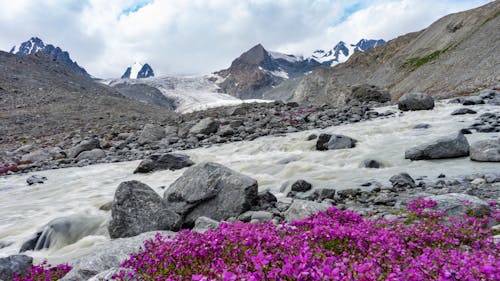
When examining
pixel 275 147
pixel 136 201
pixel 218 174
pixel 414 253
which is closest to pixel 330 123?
pixel 275 147

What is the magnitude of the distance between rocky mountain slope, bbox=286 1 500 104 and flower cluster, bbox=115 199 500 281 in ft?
132

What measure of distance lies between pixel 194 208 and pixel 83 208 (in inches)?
204

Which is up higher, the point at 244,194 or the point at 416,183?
the point at 244,194

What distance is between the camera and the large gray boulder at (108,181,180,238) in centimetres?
783

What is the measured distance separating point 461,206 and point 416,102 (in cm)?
2326

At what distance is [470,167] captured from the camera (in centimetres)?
1058

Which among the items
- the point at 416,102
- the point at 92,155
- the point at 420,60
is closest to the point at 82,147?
the point at 92,155

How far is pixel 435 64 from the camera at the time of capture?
68375mm

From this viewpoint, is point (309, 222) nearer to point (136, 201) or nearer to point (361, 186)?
point (136, 201)

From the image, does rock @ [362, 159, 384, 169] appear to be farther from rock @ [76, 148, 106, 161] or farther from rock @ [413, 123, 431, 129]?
rock @ [76, 148, 106, 161]

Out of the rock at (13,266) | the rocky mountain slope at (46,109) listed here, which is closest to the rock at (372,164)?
the rock at (13,266)

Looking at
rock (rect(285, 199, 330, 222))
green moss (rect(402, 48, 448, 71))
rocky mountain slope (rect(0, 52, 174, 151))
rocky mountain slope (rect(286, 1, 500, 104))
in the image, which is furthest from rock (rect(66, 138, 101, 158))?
green moss (rect(402, 48, 448, 71))

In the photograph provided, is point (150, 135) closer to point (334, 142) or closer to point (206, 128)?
point (206, 128)

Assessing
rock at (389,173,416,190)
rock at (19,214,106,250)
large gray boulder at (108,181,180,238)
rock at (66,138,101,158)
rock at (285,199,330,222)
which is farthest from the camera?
rock at (66,138,101,158)
